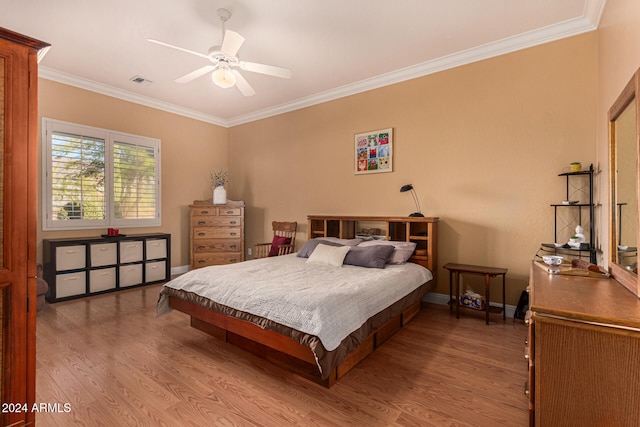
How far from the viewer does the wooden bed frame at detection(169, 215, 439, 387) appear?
2.08m

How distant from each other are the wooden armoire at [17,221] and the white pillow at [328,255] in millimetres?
2538

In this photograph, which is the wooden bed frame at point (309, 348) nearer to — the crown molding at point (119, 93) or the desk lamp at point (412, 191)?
the desk lamp at point (412, 191)

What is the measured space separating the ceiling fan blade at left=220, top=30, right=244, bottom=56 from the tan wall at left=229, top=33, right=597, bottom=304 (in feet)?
7.30

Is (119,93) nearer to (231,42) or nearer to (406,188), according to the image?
(231,42)

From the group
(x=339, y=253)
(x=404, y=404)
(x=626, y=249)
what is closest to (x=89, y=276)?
(x=339, y=253)

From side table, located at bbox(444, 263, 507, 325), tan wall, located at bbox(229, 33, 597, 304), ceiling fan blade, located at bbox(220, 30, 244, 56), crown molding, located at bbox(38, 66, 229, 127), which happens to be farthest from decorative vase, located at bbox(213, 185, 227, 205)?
side table, located at bbox(444, 263, 507, 325)

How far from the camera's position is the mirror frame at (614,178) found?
154 centimetres

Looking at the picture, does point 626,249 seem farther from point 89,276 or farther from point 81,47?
point 89,276

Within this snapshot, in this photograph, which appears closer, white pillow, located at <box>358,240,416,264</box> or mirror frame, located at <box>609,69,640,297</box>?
mirror frame, located at <box>609,69,640,297</box>

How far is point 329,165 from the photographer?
4.80 meters

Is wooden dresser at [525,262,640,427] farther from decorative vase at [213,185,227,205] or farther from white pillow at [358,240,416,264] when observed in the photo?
decorative vase at [213,185,227,205]

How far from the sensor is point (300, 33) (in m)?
3.14

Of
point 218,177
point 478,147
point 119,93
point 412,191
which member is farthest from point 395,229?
point 119,93

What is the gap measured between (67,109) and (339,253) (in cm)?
426
